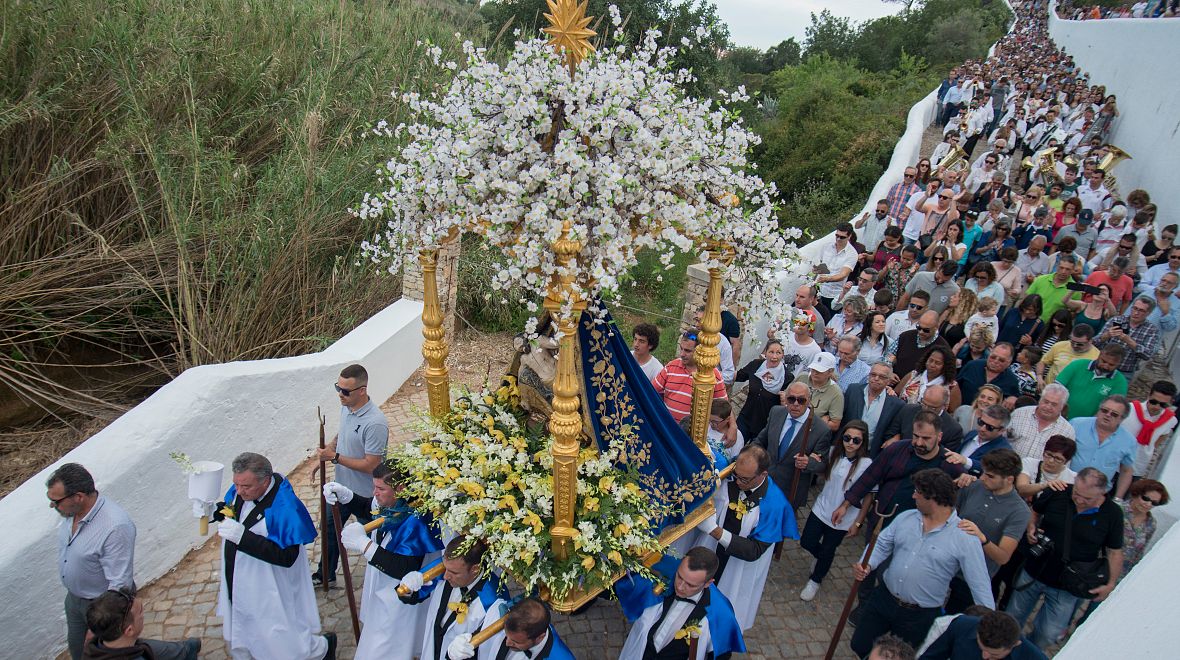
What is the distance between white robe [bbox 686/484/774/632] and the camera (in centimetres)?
491

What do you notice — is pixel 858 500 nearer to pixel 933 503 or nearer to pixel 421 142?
pixel 933 503

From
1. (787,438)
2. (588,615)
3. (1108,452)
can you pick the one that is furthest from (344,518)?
(1108,452)

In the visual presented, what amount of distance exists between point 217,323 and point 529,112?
5.28m

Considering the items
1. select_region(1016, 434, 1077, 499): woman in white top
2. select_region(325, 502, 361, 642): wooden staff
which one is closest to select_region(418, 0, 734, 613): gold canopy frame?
select_region(325, 502, 361, 642): wooden staff

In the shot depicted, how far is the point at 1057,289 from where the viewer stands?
7875mm

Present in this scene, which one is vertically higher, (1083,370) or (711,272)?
(711,272)

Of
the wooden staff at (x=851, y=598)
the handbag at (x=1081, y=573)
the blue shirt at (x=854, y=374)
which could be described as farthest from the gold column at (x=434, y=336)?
the handbag at (x=1081, y=573)

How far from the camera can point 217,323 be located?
23.4 ft

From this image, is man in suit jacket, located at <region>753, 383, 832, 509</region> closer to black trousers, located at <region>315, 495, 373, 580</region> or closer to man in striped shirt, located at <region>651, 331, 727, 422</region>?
man in striped shirt, located at <region>651, 331, 727, 422</region>

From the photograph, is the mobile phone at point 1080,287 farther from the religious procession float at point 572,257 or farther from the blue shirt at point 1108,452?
the religious procession float at point 572,257

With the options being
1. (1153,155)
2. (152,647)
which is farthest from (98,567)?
(1153,155)

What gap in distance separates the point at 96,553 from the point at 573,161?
363cm

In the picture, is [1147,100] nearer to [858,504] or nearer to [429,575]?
[858,504]

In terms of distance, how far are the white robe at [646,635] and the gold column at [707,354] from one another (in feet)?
3.43
